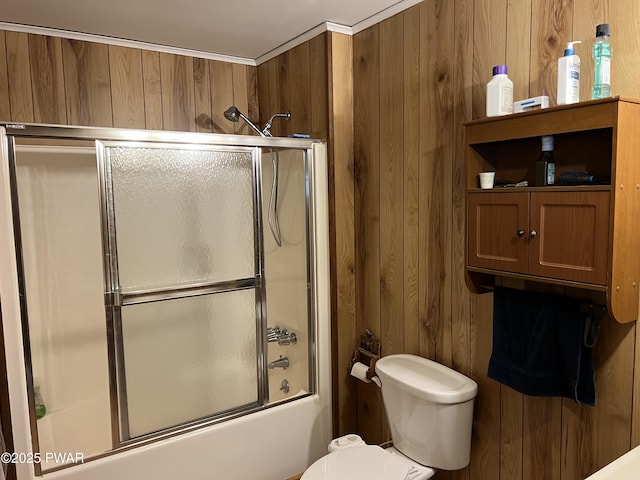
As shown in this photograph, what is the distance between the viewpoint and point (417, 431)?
6.01ft

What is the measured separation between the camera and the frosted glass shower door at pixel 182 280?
1.92 metres

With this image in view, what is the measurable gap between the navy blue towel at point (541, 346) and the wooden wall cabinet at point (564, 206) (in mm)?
117

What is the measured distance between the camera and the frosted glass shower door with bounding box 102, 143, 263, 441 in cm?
192

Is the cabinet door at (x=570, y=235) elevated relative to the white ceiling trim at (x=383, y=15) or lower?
lower

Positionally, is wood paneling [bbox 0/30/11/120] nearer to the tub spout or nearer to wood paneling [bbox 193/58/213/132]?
wood paneling [bbox 193/58/213/132]

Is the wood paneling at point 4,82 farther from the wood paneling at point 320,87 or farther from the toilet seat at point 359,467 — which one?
the toilet seat at point 359,467

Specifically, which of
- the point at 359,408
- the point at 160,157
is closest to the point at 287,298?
the point at 359,408

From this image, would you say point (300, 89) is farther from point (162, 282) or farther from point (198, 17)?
point (162, 282)

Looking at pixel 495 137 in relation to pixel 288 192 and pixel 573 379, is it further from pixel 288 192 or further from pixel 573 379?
pixel 288 192

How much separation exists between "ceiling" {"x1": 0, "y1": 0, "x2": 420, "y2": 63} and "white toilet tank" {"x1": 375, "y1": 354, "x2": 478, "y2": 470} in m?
1.49

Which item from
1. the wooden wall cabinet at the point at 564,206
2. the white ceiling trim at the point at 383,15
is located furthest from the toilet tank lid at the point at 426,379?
the white ceiling trim at the point at 383,15

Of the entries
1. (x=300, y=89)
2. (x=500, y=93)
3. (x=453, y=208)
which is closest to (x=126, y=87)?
(x=300, y=89)

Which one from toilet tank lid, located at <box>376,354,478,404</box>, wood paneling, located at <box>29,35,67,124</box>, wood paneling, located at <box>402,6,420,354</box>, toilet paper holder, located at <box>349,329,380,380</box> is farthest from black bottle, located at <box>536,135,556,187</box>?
wood paneling, located at <box>29,35,67,124</box>

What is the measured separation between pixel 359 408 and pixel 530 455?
956mm
